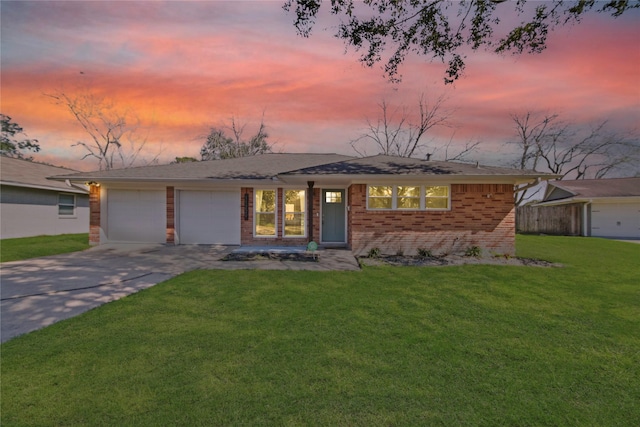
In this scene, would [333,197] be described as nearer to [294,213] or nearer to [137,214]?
[294,213]

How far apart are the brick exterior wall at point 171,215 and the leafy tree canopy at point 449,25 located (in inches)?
346

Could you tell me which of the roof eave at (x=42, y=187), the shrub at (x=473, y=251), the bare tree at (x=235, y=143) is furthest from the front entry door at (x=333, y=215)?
the bare tree at (x=235, y=143)

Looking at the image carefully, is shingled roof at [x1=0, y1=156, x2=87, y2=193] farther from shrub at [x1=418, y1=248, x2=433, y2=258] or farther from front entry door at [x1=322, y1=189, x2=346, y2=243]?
shrub at [x1=418, y1=248, x2=433, y2=258]

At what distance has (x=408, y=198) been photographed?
36.8 feet

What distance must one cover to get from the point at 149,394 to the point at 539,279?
27.4 ft

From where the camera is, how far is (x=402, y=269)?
8.66m

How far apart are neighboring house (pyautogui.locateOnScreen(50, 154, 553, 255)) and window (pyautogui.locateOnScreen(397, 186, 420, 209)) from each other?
3 cm

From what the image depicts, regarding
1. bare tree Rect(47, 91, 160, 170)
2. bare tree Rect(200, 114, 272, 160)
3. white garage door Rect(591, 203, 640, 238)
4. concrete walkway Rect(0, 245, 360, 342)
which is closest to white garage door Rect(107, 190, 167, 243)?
concrete walkway Rect(0, 245, 360, 342)

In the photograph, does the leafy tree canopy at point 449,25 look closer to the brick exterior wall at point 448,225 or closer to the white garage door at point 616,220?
the brick exterior wall at point 448,225

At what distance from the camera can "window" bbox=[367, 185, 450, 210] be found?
11.2m

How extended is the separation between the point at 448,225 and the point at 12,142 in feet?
157

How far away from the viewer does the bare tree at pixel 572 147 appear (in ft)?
106

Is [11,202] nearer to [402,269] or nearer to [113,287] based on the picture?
[113,287]

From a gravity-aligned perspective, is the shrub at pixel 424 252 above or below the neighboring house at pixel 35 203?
below
